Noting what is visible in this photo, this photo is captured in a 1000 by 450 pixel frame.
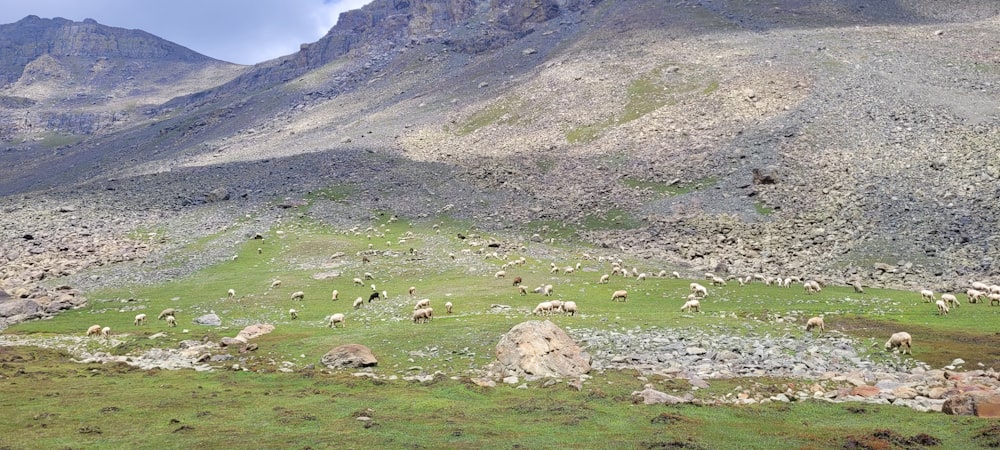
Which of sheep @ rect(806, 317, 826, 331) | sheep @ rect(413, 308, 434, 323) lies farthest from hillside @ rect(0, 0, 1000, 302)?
sheep @ rect(413, 308, 434, 323)

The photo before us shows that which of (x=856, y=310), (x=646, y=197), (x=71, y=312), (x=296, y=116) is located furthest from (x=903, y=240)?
(x=296, y=116)

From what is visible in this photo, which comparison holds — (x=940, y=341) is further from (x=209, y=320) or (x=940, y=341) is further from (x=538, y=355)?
(x=209, y=320)

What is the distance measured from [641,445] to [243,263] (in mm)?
61725

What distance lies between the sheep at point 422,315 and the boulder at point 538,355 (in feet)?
39.4

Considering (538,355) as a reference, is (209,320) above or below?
below

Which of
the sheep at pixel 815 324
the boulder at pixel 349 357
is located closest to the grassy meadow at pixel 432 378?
the boulder at pixel 349 357

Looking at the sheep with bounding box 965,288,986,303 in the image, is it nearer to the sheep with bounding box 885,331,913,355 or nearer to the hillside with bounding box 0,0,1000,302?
the hillside with bounding box 0,0,1000,302

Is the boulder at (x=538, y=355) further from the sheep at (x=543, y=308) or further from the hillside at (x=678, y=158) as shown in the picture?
the hillside at (x=678, y=158)

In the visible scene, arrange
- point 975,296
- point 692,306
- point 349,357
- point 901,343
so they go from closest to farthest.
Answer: point 901,343, point 349,357, point 975,296, point 692,306

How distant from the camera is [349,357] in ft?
112

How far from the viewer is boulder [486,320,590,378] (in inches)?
1217

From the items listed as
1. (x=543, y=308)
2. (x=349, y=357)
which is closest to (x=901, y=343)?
(x=543, y=308)

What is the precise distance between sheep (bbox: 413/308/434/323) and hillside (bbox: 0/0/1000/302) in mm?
29929

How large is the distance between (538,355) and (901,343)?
17.2m
